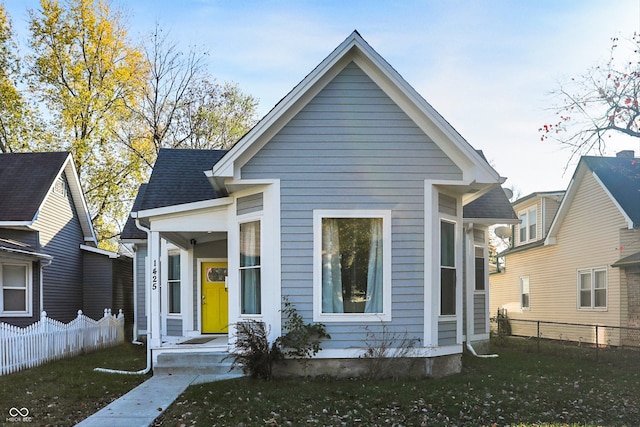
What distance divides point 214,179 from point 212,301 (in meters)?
4.87

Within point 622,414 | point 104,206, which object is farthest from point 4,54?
point 622,414

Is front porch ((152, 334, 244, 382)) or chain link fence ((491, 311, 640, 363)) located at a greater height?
front porch ((152, 334, 244, 382))

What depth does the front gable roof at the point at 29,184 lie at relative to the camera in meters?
16.6

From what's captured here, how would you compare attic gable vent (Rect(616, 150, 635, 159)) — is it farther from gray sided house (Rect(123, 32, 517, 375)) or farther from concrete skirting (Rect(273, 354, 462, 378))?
concrete skirting (Rect(273, 354, 462, 378))

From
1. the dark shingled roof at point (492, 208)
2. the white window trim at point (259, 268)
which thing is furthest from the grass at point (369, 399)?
the dark shingled roof at point (492, 208)

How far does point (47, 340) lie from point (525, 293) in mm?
17678

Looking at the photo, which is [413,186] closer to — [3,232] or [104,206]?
[3,232]

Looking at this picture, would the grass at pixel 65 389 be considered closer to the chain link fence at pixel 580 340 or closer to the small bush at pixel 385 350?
the small bush at pixel 385 350

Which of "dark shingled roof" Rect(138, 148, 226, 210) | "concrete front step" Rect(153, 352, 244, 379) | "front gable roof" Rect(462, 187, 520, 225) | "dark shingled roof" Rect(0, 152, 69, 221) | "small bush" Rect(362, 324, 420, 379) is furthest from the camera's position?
"dark shingled roof" Rect(0, 152, 69, 221)

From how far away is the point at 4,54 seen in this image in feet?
88.1

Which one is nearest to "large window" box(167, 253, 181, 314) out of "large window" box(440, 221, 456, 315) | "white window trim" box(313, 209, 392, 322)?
"white window trim" box(313, 209, 392, 322)

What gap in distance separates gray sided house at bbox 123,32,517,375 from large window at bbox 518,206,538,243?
533 inches

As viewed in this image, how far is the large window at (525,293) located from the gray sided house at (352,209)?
1372 cm

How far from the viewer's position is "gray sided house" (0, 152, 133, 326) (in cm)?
1658
